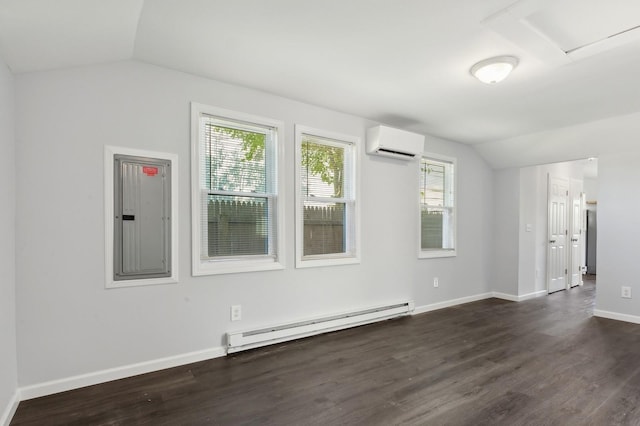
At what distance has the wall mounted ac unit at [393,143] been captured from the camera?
390 cm

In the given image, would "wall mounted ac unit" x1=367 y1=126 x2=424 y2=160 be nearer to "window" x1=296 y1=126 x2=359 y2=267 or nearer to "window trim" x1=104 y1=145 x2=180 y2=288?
"window" x1=296 y1=126 x2=359 y2=267

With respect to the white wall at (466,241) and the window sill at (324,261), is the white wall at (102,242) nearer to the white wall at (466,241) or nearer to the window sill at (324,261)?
the window sill at (324,261)

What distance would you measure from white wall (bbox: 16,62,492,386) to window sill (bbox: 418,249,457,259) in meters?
1.55

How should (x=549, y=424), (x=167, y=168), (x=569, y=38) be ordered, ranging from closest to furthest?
(x=549, y=424) → (x=569, y=38) → (x=167, y=168)

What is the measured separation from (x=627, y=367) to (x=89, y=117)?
4732mm

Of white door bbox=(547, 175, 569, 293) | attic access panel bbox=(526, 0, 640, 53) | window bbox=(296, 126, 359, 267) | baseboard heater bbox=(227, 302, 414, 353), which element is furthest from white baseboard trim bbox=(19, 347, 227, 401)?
white door bbox=(547, 175, 569, 293)

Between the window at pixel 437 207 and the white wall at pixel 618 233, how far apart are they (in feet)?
5.94

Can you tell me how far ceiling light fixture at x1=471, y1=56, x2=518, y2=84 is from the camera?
8.22 feet

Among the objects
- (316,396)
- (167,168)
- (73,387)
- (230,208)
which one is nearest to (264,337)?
(316,396)

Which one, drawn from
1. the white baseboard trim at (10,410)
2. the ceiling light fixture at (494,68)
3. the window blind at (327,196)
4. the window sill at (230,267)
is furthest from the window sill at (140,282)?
the ceiling light fixture at (494,68)

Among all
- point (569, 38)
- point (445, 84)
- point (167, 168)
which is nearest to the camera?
point (569, 38)

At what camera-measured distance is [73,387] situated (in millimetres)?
2377

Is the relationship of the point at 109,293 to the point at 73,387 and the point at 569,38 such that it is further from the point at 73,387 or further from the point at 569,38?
the point at 569,38

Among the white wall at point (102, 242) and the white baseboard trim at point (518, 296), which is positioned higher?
the white wall at point (102, 242)
